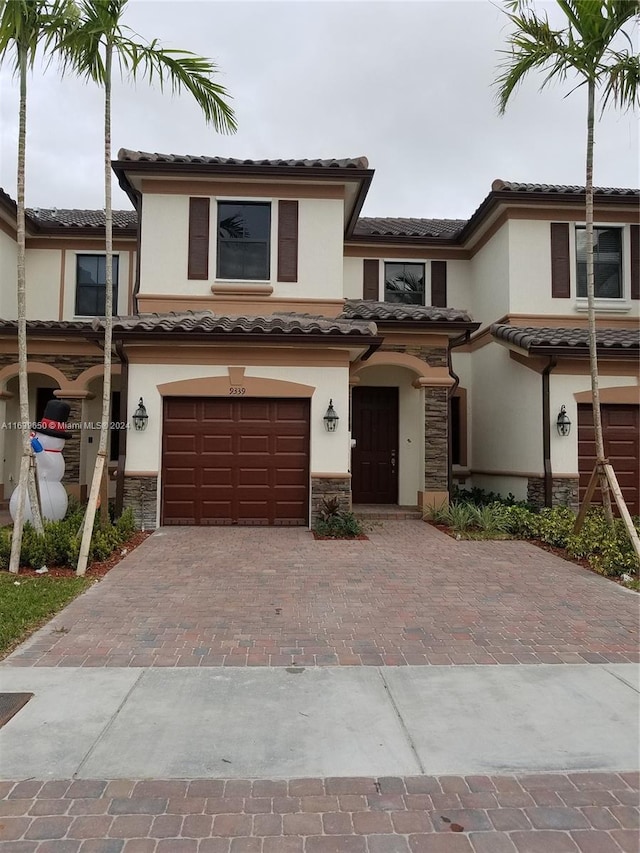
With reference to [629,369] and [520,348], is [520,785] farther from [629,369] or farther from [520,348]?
[629,369]

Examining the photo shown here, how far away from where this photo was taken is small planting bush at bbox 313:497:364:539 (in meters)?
10.1

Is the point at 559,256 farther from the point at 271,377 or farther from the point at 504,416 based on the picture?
the point at 271,377

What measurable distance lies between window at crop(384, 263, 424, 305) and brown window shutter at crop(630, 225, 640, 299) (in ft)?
16.8

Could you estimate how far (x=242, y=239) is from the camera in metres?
12.8

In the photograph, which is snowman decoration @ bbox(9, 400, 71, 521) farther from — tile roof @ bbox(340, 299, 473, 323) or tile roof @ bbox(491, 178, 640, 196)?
tile roof @ bbox(491, 178, 640, 196)

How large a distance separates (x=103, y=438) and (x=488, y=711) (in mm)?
6492

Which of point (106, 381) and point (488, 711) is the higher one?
point (106, 381)

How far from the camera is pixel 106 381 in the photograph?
856cm

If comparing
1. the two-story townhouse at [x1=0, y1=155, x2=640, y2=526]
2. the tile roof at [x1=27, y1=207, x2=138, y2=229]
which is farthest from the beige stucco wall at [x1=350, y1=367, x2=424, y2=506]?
the tile roof at [x1=27, y1=207, x2=138, y2=229]

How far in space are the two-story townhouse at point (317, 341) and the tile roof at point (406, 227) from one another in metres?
0.18

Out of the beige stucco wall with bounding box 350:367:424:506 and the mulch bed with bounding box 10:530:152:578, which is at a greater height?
the beige stucco wall with bounding box 350:367:424:506

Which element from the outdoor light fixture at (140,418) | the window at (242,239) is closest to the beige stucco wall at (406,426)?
the window at (242,239)

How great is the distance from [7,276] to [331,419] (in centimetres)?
976

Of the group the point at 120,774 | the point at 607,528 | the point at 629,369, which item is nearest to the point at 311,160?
the point at 629,369
